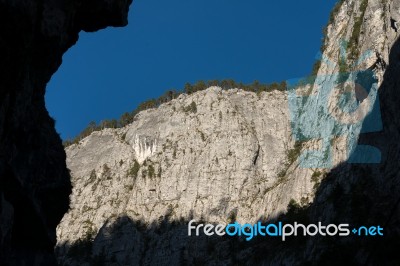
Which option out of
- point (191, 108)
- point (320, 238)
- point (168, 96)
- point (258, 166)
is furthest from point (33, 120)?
point (168, 96)

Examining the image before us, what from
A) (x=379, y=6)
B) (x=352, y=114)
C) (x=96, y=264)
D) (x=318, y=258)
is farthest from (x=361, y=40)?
(x=96, y=264)

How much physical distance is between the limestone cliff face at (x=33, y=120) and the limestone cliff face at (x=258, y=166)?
21994 mm

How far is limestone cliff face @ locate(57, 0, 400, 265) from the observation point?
45.9 meters

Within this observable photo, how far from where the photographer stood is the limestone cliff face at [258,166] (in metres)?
45.9

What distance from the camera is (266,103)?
102375 mm

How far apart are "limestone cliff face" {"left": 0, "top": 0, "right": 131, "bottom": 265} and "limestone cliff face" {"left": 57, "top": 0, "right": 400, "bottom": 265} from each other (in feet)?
72.2

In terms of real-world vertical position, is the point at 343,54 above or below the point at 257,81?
below

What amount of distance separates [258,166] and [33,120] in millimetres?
70202

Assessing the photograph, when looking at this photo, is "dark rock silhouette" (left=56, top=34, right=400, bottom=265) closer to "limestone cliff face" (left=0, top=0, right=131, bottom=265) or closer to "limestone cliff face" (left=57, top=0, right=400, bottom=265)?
"limestone cliff face" (left=57, top=0, right=400, bottom=265)

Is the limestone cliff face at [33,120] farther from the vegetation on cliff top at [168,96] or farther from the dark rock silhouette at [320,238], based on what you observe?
the vegetation on cliff top at [168,96]

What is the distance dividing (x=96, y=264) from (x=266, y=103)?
42.8 metres

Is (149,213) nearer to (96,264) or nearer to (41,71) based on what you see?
(96,264)

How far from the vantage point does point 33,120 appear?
73.1 feet

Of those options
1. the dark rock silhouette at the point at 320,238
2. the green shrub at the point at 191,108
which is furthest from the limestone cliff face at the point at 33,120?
the green shrub at the point at 191,108
